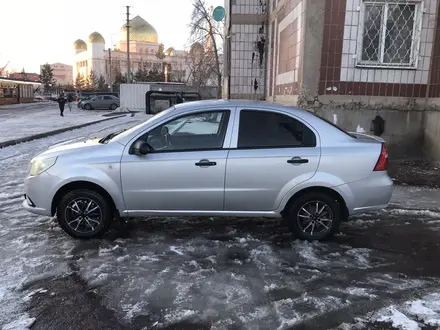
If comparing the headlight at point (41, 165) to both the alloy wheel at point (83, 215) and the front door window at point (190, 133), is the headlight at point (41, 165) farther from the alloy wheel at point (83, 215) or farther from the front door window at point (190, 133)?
the front door window at point (190, 133)

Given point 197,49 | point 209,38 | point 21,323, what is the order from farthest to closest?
point 197,49 < point 209,38 < point 21,323

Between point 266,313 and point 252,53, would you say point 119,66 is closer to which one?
point 252,53

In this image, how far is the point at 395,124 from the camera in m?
9.85

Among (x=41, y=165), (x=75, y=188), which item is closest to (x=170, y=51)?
(x=41, y=165)

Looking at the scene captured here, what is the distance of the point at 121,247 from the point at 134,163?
39.1 inches

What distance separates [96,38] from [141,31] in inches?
589

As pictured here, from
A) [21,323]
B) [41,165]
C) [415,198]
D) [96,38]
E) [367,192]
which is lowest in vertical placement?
[21,323]

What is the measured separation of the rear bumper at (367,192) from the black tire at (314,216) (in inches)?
7.1

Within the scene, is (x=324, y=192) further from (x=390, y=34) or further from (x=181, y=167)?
(x=390, y=34)

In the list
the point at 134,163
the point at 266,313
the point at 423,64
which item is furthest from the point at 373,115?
the point at 266,313

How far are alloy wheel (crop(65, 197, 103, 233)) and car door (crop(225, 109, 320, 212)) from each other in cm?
158

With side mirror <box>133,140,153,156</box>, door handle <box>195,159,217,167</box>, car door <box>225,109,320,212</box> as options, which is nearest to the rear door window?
car door <box>225,109,320,212</box>

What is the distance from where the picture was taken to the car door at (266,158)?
16.2 feet

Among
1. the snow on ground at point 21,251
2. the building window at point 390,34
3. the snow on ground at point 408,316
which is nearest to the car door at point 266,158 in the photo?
the snow on ground at point 408,316
